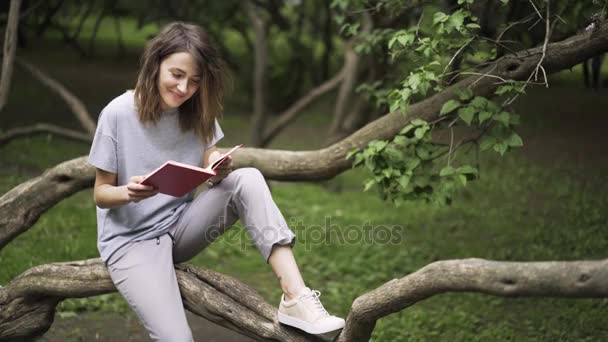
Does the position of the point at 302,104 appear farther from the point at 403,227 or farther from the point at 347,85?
the point at 403,227

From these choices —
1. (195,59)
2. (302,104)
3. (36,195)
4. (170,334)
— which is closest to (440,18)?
(195,59)

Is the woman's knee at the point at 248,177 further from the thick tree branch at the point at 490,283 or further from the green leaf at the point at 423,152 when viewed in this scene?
the green leaf at the point at 423,152

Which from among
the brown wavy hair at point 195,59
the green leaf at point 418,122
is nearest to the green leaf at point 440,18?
the green leaf at point 418,122

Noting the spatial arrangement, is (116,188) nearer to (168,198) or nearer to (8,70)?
(168,198)

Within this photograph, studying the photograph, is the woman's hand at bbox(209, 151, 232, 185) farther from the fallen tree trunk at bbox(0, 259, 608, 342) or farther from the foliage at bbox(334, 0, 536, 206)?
the foliage at bbox(334, 0, 536, 206)

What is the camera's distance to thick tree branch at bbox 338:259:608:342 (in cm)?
264

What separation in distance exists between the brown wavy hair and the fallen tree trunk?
30.3 inches

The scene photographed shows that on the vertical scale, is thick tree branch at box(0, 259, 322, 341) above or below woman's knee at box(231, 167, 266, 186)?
below

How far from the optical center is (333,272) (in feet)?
20.4

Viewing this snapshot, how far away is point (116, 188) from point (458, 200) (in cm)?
551

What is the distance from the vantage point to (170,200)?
12.0 ft

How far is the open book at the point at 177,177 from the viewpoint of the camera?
310 centimetres

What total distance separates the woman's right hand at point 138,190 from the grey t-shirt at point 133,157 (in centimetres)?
28

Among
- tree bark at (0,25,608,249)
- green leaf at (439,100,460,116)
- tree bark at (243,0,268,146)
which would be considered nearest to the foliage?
green leaf at (439,100,460,116)
